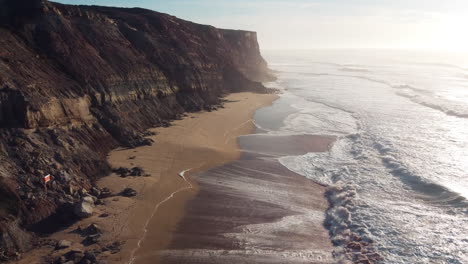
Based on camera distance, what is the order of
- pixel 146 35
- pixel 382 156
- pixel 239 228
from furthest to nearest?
pixel 146 35, pixel 382 156, pixel 239 228

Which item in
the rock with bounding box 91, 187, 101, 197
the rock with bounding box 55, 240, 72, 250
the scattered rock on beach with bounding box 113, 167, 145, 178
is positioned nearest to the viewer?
the rock with bounding box 55, 240, 72, 250

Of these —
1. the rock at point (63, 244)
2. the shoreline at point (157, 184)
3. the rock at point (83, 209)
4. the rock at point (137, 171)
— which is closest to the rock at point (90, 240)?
the shoreline at point (157, 184)

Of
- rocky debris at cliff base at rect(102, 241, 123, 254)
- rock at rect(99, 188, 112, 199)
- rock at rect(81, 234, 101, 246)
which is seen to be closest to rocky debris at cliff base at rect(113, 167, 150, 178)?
rock at rect(99, 188, 112, 199)

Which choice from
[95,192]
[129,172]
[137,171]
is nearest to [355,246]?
[95,192]

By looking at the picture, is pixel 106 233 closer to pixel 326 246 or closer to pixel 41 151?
pixel 41 151

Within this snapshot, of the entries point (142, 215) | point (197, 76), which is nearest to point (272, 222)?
point (142, 215)

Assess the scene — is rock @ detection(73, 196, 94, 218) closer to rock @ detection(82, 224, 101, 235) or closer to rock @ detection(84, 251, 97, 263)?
rock @ detection(82, 224, 101, 235)
